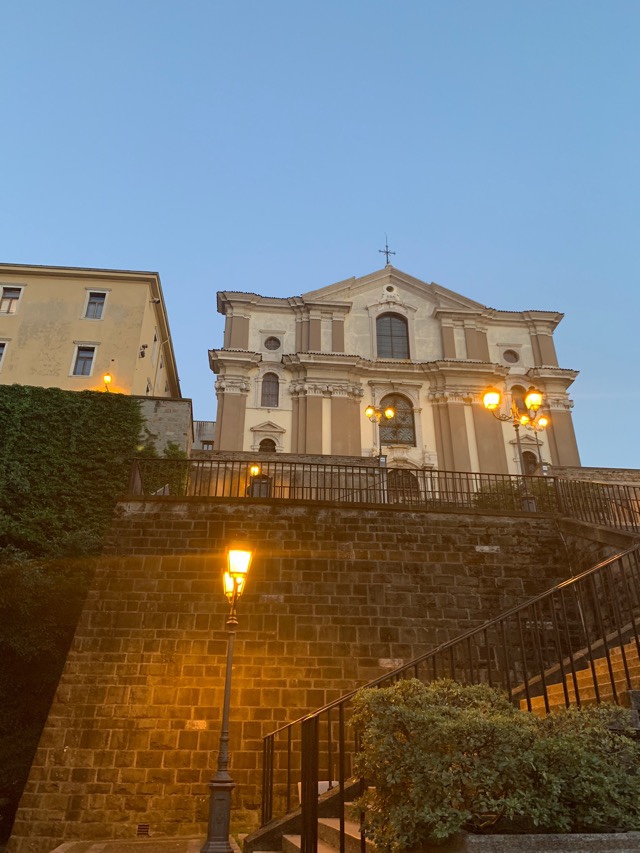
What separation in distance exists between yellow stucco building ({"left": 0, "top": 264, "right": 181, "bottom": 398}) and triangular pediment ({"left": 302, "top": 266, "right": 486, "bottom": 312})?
37.3 feet

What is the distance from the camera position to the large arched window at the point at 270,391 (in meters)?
31.2

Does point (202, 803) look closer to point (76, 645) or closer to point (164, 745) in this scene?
point (164, 745)

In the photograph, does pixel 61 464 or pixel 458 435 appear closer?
pixel 61 464

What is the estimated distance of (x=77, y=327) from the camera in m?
24.3

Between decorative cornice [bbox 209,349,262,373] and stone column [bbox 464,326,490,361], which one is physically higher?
stone column [bbox 464,326,490,361]

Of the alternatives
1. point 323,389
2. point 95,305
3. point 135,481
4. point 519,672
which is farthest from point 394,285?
point 519,672

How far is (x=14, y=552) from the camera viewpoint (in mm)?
13875

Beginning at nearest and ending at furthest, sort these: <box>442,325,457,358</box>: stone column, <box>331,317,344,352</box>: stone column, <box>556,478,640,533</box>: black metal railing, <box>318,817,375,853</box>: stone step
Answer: <box>318,817,375,853</box>: stone step → <box>556,478,640,533</box>: black metal railing → <box>331,317,344,352</box>: stone column → <box>442,325,457,358</box>: stone column

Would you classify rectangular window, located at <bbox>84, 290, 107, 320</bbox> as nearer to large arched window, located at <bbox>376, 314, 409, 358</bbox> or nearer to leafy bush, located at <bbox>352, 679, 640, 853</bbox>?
large arched window, located at <bbox>376, 314, 409, 358</bbox>

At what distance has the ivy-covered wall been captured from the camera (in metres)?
12.2

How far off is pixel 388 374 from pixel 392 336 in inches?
121

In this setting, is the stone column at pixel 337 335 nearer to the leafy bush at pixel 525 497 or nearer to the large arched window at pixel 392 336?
the large arched window at pixel 392 336

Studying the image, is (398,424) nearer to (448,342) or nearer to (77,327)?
(448,342)

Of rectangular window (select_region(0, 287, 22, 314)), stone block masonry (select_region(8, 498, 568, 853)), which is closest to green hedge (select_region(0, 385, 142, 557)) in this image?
stone block masonry (select_region(8, 498, 568, 853))
